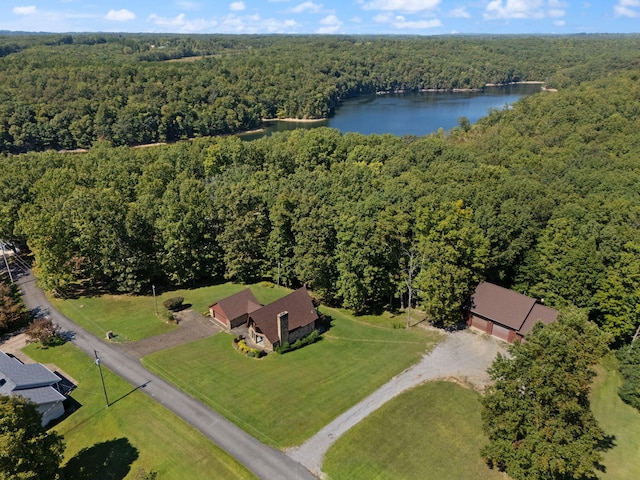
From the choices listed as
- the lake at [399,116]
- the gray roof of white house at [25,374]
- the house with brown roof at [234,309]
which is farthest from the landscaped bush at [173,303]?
the lake at [399,116]

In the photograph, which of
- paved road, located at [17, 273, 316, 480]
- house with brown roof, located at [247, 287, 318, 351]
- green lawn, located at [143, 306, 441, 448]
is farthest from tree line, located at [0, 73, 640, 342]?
paved road, located at [17, 273, 316, 480]

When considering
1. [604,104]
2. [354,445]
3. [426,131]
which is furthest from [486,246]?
[426,131]

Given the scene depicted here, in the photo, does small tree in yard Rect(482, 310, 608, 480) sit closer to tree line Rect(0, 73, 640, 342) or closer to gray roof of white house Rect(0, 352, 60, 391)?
tree line Rect(0, 73, 640, 342)

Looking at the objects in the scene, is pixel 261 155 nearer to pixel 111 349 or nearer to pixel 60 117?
pixel 111 349

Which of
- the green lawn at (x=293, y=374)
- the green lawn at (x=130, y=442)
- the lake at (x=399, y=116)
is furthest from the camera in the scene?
the lake at (x=399, y=116)

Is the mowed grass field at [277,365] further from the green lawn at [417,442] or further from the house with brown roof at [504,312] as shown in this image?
the house with brown roof at [504,312]

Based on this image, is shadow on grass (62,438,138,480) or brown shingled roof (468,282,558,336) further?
brown shingled roof (468,282,558,336)
